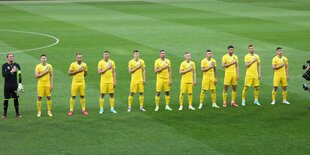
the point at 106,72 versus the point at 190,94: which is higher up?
the point at 106,72

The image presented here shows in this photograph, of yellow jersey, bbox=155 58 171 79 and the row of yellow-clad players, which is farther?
yellow jersey, bbox=155 58 171 79

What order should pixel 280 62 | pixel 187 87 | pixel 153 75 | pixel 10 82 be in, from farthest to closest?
pixel 153 75 < pixel 280 62 < pixel 187 87 < pixel 10 82

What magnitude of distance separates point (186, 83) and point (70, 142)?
517 cm

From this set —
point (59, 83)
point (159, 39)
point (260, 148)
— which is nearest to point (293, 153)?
point (260, 148)

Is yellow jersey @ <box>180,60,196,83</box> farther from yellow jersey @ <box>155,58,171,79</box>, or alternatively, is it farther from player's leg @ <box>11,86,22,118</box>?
player's leg @ <box>11,86,22,118</box>

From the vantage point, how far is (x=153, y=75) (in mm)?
23328

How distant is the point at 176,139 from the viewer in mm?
14797

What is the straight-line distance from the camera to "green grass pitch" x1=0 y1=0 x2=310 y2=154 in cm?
1452

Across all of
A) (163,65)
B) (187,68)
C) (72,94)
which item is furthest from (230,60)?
(72,94)

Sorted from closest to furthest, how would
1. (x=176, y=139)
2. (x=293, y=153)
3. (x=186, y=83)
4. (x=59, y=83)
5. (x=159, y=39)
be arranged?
(x=293, y=153), (x=176, y=139), (x=186, y=83), (x=59, y=83), (x=159, y=39)

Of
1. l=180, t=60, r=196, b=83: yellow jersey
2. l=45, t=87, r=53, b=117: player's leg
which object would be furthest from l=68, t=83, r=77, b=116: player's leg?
l=180, t=60, r=196, b=83: yellow jersey

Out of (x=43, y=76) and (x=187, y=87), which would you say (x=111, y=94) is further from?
(x=187, y=87)

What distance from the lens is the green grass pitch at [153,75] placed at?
47.6ft

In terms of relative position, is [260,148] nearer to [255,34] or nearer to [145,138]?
[145,138]
